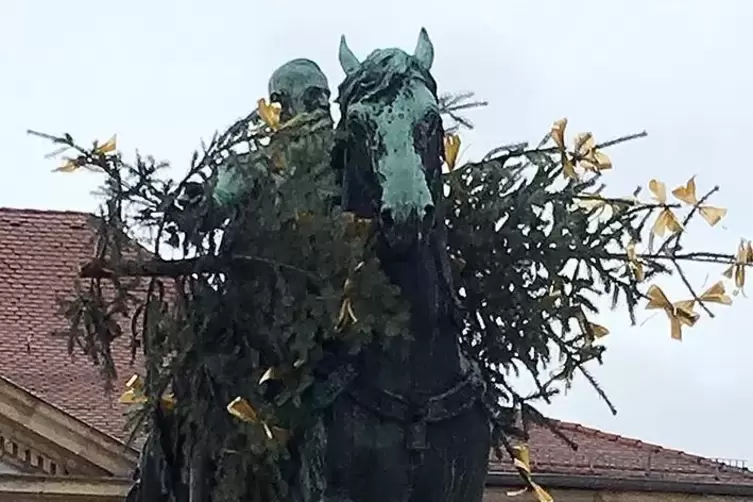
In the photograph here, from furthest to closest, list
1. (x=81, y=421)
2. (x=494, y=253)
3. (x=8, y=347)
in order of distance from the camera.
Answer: (x=8, y=347), (x=81, y=421), (x=494, y=253)

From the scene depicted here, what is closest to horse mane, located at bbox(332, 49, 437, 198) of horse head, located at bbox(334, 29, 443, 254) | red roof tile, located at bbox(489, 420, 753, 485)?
horse head, located at bbox(334, 29, 443, 254)

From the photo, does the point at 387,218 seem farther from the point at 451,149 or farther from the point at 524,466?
the point at 524,466

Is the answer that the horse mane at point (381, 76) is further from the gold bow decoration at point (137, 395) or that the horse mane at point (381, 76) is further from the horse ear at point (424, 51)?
the gold bow decoration at point (137, 395)

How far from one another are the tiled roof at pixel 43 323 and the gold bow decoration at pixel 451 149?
15458mm

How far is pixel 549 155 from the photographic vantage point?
6234 millimetres

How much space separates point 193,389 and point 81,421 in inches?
677

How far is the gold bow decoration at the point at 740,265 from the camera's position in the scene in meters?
6.17

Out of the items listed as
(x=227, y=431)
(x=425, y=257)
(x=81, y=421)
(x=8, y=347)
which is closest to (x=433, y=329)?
(x=425, y=257)

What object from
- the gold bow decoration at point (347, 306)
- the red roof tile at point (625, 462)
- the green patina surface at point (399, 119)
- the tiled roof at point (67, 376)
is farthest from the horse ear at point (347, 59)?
the tiled roof at point (67, 376)

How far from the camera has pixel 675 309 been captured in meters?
6.16

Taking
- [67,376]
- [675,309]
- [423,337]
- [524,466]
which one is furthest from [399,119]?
[67,376]

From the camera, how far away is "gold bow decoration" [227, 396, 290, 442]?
223 inches

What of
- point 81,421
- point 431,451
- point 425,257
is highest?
point 81,421

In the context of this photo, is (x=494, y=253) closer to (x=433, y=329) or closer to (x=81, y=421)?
(x=433, y=329)
